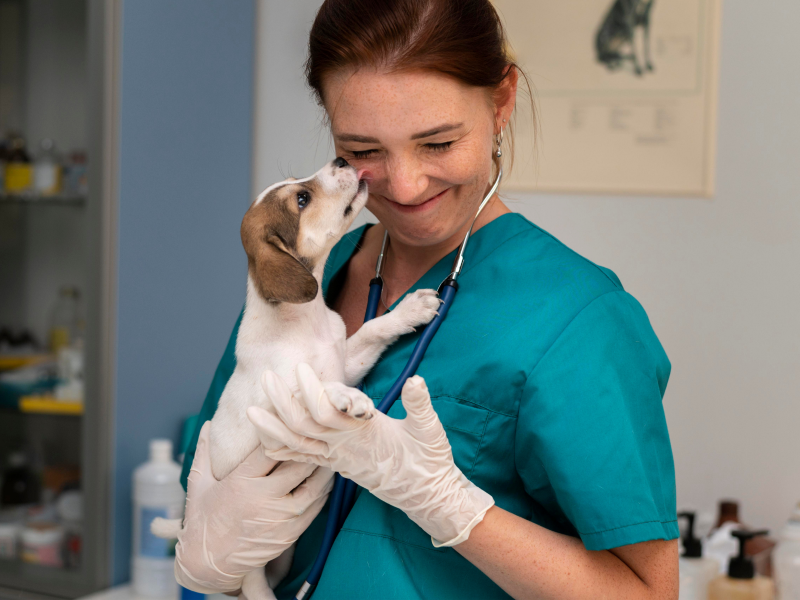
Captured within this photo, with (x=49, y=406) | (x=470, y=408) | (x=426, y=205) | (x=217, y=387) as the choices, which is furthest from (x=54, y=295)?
(x=470, y=408)

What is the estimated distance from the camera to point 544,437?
2.78 feet

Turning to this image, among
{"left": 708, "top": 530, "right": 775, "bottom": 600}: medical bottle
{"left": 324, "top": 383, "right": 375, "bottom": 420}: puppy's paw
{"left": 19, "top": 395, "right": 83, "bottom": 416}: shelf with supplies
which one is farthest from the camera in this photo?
{"left": 19, "top": 395, "right": 83, "bottom": 416}: shelf with supplies

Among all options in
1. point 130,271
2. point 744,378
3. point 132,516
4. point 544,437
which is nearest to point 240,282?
point 130,271

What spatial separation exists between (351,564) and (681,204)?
5.16 feet

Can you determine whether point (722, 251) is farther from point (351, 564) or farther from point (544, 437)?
point (351, 564)

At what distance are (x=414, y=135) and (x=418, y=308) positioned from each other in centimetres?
26

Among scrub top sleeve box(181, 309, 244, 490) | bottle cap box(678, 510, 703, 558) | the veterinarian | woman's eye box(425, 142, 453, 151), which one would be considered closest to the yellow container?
scrub top sleeve box(181, 309, 244, 490)

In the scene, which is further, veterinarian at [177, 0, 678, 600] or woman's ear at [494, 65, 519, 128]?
woman's ear at [494, 65, 519, 128]

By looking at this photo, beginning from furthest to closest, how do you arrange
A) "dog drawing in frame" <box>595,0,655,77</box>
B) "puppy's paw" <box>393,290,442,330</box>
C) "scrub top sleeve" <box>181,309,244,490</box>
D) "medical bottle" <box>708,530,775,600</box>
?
1. "dog drawing in frame" <box>595,0,655,77</box>
2. "medical bottle" <box>708,530,775,600</box>
3. "scrub top sleeve" <box>181,309,244,490</box>
4. "puppy's paw" <box>393,290,442,330</box>

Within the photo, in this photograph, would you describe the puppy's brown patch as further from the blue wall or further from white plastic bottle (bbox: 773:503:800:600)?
white plastic bottle (bbox: 773:503:800:600)

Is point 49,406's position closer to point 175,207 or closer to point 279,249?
point 175,207

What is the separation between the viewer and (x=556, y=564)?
2.73ft

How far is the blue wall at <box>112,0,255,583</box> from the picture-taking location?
80.1 inches

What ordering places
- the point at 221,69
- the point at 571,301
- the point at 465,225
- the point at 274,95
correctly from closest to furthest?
the point at 571,301
the point at 465,225
the point at 221,69
the point at 274,95
